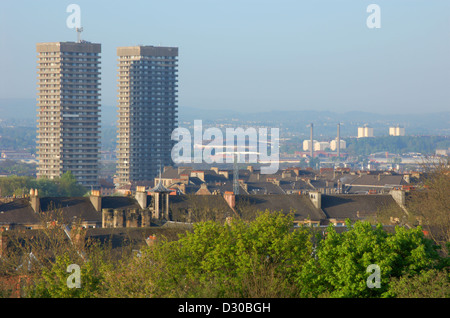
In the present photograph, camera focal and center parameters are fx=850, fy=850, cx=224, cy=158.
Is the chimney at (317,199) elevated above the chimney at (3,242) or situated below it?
below

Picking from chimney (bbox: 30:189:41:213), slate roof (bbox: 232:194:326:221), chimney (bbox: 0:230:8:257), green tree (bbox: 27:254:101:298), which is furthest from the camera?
slate roof (bbox: 232:194:326:221)

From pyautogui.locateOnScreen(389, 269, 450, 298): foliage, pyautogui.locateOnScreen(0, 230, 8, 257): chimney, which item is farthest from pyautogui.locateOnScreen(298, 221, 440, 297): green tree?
pyautogui.locateOnScreen(0, 230, 8, 257): chimney

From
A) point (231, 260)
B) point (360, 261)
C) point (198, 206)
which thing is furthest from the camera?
point (198, 206)

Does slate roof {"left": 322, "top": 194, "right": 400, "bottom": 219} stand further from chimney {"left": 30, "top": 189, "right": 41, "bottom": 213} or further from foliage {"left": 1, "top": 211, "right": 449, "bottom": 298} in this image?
foliage {"left": 1, "top": 211, "right": 449, "bottom": 298}

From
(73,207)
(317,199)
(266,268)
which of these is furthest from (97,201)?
(266,268)

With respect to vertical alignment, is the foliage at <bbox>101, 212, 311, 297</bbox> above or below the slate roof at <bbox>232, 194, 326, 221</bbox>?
above

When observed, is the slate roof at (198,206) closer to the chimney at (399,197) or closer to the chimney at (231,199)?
the chimney at (231,199)

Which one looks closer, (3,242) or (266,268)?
(266,268)

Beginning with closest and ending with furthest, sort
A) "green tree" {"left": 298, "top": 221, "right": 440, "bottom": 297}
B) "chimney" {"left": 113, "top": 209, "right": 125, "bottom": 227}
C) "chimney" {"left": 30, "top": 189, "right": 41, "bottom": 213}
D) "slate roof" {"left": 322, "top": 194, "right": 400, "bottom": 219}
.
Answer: "green tree" {"left": 298, "top": 221, "right": 440, "bottom": 297}, "chimney" {"left": 113, "top": 209, "right": 125, "bottom": 227}, "chimney" {"left": 30, "top": 189, "right": 41, "bottom": 213}, "slate roof" {"left": 322, "top": 194, "right": 400, "bottom": 219}

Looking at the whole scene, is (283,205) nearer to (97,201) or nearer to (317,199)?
(317,199)

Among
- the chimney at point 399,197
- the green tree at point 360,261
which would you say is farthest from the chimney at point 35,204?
the green tree at point 360,261

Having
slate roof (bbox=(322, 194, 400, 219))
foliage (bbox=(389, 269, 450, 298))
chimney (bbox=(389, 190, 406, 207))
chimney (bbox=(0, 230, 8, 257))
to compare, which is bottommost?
slate roof (bbox=(322, 194, 400, 219))
